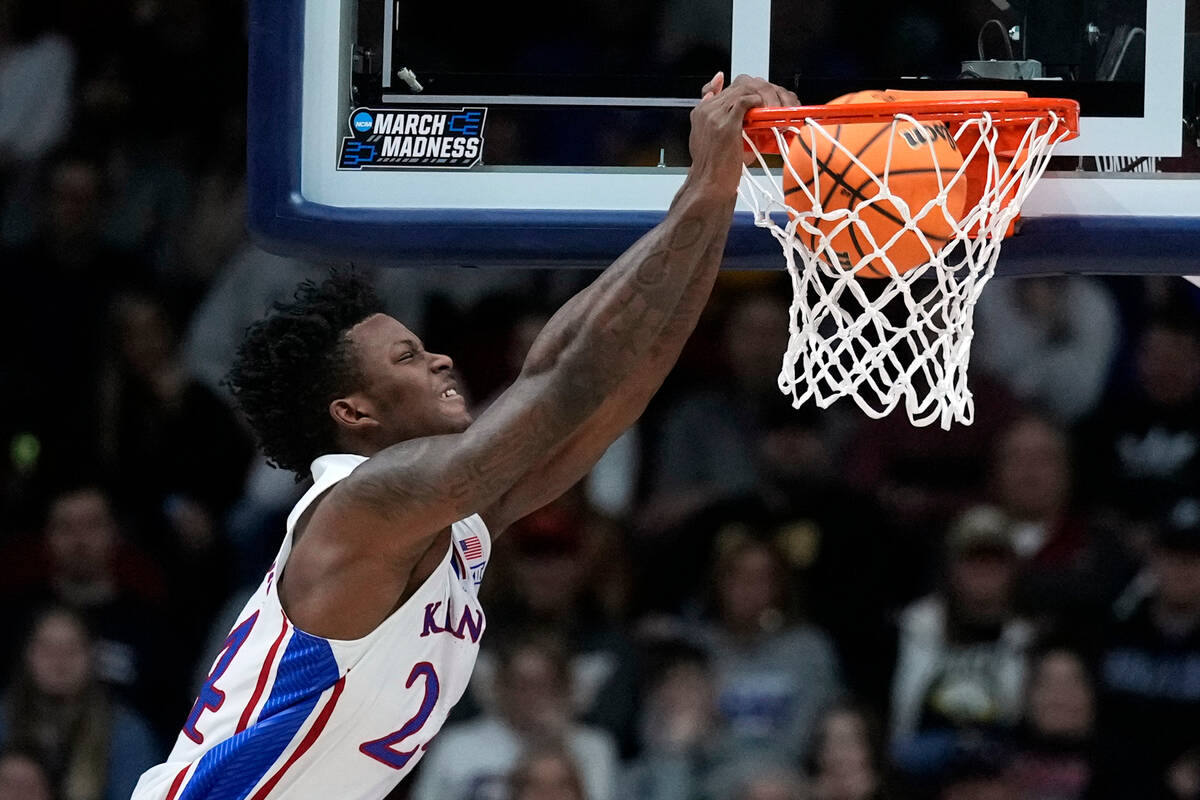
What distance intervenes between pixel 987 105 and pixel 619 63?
94 centimetres

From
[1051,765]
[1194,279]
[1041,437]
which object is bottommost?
[1051,765]

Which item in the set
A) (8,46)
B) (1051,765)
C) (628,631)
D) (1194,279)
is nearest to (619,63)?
(1194,279)

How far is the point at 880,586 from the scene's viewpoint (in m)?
4.91

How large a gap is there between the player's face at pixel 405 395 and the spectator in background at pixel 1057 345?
2.53 m

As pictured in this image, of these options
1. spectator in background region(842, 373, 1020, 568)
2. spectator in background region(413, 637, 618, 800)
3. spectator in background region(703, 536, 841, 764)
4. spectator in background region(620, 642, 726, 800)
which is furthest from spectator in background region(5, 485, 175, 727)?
spectator in background region(842, 373, 1020, 568)

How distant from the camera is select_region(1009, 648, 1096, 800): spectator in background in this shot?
15.4 feet

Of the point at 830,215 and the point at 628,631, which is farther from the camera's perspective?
the point at 628,631

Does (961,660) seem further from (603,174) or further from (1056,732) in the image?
(603,174)

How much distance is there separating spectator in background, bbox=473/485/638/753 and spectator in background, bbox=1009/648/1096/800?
1.14 metres

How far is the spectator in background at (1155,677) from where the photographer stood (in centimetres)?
466

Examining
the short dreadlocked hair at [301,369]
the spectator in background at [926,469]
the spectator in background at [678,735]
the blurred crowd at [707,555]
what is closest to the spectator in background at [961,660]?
the blurred crowd at [707,555]

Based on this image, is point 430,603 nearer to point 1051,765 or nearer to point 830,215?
point 830,215

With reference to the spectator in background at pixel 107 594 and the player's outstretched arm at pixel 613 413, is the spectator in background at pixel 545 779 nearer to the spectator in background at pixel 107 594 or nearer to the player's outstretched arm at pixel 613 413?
the spectator in background at pixel 107 594

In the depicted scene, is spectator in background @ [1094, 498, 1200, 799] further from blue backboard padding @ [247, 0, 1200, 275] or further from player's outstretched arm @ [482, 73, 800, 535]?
player's outstretched arm @ [482, 73, 800, 535]
